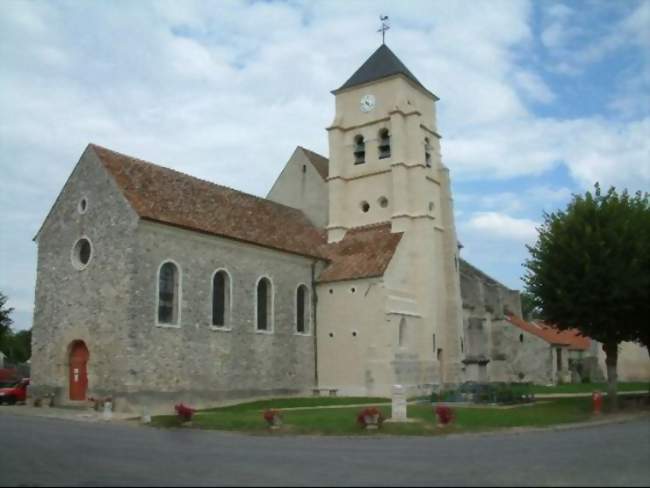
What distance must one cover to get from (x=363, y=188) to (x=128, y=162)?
1379 centimetres

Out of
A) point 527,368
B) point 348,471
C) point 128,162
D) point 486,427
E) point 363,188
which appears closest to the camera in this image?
point 348,471

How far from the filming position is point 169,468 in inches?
477

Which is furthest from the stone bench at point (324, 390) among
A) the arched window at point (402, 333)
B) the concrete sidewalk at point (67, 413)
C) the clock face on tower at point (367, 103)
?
the clock face on tower at point (367, 103)

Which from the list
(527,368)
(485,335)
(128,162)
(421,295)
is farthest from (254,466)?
(527,368)

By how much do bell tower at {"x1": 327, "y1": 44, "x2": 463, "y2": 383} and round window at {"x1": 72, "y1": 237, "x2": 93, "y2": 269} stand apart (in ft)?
45.9

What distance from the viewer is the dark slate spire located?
38594mm

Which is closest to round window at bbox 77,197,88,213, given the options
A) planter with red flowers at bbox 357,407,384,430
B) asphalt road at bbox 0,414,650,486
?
asphalt road at bbox 0,414,650,486

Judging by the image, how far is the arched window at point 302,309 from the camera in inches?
1342

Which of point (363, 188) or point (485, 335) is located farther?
point (485, 335)

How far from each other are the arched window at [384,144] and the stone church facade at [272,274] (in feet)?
0.37

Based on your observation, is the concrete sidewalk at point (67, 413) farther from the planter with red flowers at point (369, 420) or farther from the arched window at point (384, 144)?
the arched window at point (384, 144)

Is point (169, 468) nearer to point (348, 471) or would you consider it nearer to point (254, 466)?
point (254, 466)

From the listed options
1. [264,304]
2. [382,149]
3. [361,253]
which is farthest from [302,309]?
[382,149]

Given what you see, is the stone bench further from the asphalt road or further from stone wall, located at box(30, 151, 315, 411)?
the asphalt road
